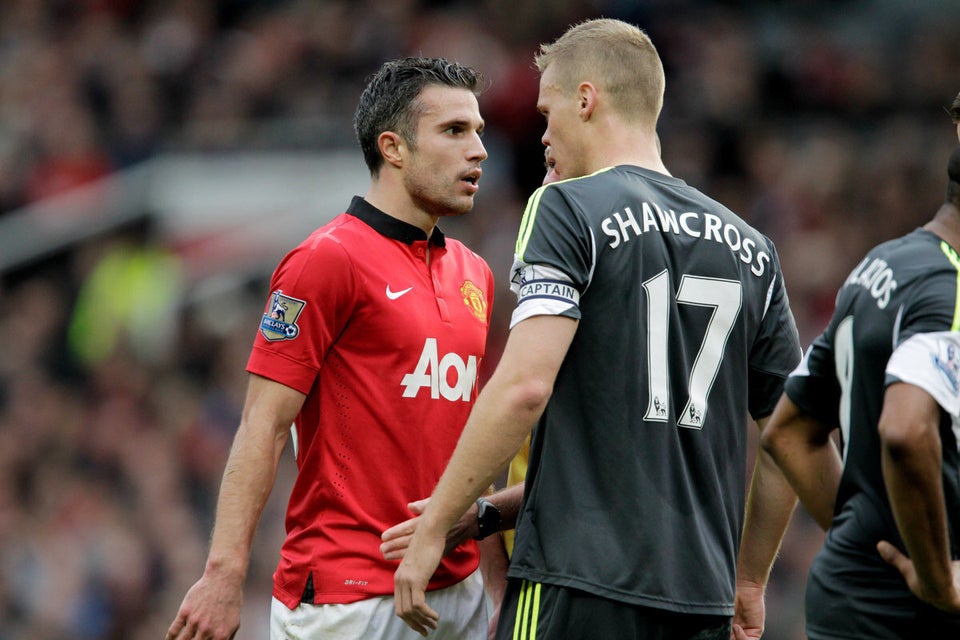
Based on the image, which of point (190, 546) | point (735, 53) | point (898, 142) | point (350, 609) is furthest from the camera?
point (735, 53)

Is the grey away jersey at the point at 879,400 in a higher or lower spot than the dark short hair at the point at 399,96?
lower

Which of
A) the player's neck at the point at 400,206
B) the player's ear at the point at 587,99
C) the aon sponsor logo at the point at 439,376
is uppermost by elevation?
the player's ear at the point at 587,99

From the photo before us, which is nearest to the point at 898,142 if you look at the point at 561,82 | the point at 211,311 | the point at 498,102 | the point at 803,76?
the point at 803,76

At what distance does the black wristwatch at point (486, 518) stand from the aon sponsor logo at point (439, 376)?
1.11 feet

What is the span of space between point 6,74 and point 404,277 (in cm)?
1133

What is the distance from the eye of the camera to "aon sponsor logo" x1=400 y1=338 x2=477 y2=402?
13.4 feet

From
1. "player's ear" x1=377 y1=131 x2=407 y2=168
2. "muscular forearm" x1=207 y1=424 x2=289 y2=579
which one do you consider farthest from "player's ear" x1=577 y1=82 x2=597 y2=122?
"muscular forearm" x1=207 y1=424 x2=289 y2=579

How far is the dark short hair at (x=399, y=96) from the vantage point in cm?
438

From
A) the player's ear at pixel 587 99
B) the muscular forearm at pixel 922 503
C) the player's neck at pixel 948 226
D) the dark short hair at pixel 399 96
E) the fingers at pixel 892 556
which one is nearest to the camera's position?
the muscular forearm at pixel 922 503

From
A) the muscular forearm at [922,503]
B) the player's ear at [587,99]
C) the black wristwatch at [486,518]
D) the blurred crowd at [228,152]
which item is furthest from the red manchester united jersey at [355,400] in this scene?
the blurred crowd at [228,152]

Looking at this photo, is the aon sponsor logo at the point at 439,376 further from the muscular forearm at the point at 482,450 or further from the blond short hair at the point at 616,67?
the blond short hair at the point at 616,67

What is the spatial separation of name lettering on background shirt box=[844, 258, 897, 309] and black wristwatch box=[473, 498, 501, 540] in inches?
50.7

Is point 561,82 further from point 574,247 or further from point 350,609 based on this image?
point 350,609

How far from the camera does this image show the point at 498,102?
12.2 metres
